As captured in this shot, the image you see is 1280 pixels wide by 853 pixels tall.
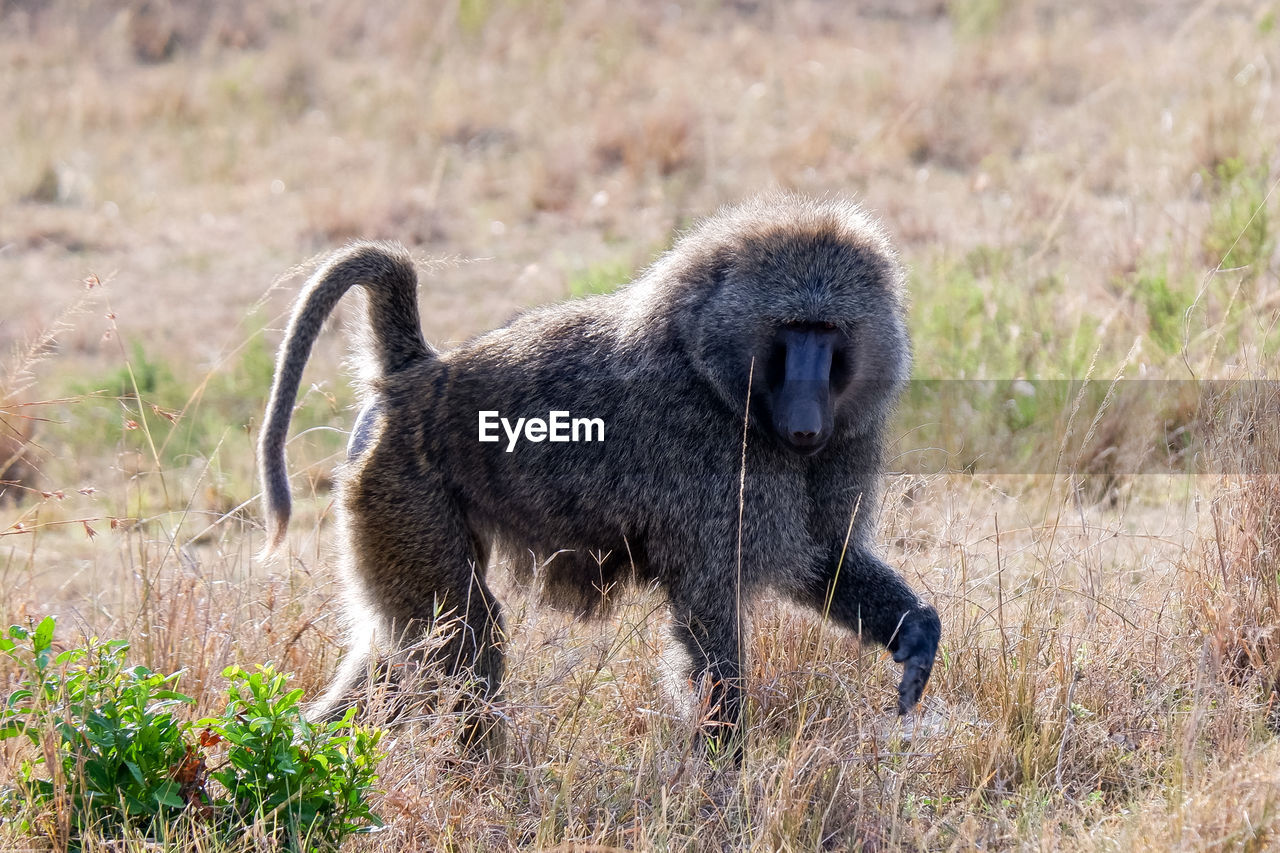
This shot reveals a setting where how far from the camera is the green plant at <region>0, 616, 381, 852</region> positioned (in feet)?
7.62

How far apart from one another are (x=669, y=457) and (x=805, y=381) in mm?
360

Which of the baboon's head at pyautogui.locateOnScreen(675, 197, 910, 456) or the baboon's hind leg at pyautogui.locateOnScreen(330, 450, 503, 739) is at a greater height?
the baboon's head at pyautogui.locateOnScreen(675, 197, 910, 456)

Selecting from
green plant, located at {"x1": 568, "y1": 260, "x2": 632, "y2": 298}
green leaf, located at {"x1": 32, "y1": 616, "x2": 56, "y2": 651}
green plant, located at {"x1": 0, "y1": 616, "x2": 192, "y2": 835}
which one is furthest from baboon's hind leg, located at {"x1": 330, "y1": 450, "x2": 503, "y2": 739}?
green plant, located at {"x1": 568, "y1": 260, "x2": 632, "y2": 298}

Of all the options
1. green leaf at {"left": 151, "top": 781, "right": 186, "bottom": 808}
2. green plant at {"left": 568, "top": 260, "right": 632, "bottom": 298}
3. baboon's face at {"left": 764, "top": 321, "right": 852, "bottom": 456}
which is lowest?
green leaf at {"left": 151, "top": 781, "right": 186, "bottom": 808}

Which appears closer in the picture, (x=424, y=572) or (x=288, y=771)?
(x=288, y=771)

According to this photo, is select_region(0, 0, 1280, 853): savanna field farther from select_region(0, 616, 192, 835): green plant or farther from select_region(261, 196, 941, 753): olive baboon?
select_region(261, 196, 941, 753): olive baboon

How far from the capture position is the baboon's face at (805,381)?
9.14ft

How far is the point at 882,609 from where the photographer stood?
10.2 ft

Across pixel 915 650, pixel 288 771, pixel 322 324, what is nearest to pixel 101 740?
pixel 288 771

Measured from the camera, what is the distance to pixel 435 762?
273 cm

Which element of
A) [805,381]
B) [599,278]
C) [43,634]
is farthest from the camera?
[599,278]

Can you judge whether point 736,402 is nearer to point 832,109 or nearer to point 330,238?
point 330,238

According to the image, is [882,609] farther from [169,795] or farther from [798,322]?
[169,795]

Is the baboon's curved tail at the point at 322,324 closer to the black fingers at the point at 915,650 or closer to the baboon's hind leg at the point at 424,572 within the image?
the baboon's hind leg at the point at 424,572
